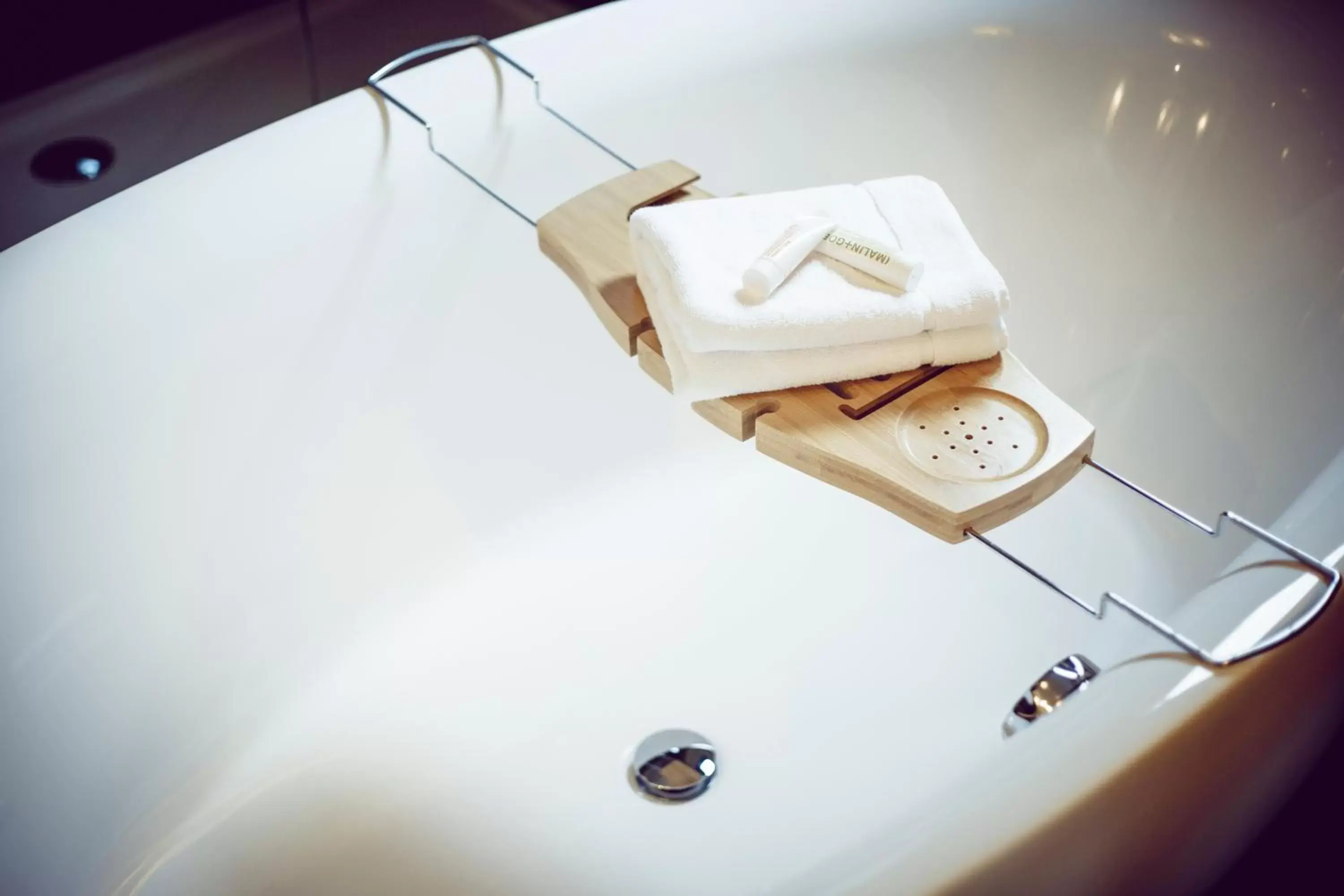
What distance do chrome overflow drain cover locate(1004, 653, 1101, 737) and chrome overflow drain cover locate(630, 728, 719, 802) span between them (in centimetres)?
33

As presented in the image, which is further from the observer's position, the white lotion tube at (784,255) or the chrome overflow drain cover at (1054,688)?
the chrome overflow drain cover at (1054,688)

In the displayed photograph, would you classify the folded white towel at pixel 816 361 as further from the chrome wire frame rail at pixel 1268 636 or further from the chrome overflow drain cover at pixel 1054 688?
the chrome overflow drain cover at pixel 1054 688

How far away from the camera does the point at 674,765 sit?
4.26ft

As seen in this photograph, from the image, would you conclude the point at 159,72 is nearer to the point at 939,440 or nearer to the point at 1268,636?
the point at 939,440

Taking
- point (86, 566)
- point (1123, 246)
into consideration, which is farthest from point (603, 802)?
point (1123, 246)

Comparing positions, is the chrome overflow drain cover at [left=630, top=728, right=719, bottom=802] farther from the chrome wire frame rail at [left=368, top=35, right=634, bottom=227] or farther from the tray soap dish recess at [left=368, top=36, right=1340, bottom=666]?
the chrome wire frame rail at [left=368, top=35, right=634, bottom=227]

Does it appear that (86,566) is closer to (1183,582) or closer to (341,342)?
(341,342)

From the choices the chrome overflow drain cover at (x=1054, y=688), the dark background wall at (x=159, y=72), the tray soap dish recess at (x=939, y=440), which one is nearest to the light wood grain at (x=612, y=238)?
the tray soap dish recess at (x=939, y=440)

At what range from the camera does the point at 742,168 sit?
62.4 inches

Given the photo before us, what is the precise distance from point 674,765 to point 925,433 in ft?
1.65

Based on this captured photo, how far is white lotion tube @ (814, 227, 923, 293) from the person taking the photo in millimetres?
1010

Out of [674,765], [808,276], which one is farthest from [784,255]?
[674,765]

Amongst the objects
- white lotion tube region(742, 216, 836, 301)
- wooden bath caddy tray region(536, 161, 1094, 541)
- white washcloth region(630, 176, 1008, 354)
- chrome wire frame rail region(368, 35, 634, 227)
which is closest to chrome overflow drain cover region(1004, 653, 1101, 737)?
wooden bath caddy tray region(536, 161, 1094, 541)

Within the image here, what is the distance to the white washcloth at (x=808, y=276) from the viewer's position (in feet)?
3.22
